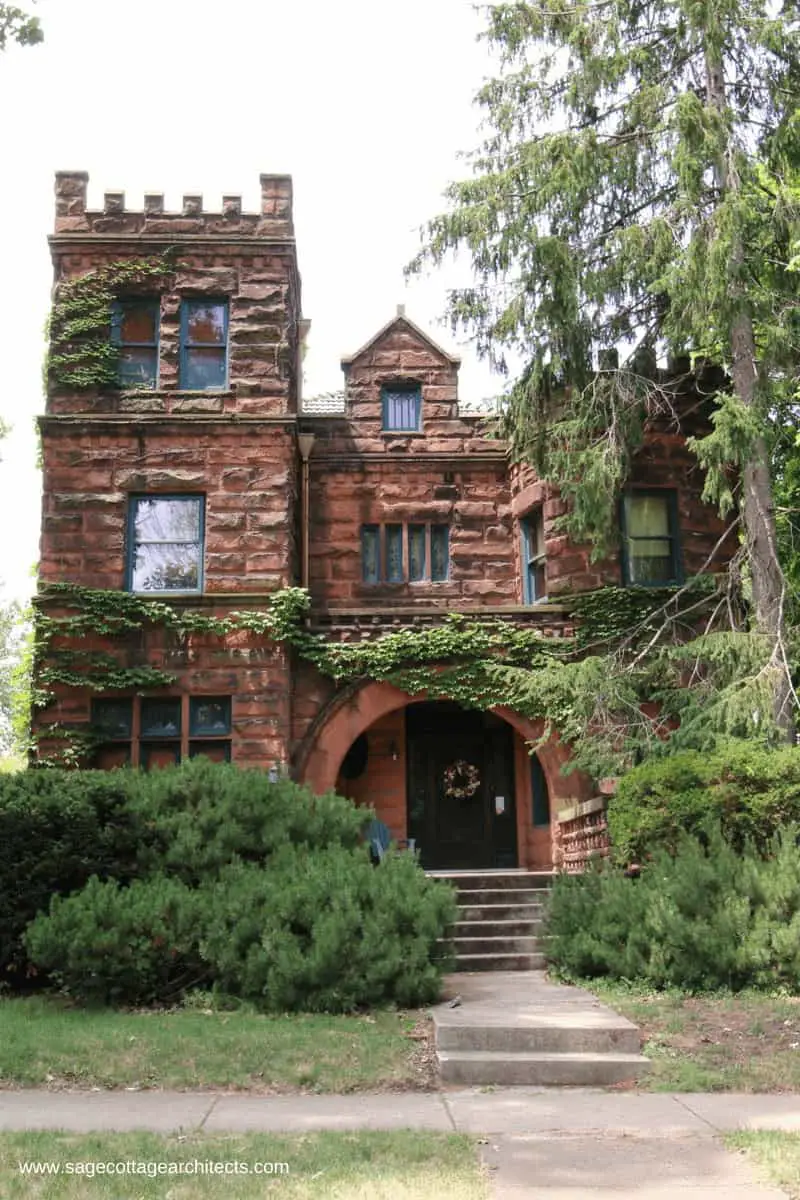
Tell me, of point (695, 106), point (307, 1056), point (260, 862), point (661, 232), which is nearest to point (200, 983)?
point (260, 862)

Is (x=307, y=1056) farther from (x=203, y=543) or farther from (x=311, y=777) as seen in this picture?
(x=203, y=543)

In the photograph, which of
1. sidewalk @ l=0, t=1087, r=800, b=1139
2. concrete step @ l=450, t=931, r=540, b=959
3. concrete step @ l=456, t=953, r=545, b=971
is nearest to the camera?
sidewalk @ l=0, t=1087, r=800, b=1139

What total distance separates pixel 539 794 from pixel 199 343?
8694mm

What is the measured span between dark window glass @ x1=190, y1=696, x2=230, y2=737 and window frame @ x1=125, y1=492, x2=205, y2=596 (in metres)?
1.54

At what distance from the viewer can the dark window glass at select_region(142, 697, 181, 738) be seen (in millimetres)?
16734

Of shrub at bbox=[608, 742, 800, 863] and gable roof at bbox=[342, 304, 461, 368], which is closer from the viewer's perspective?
shrub at bbox=[608, 742, 800, 863]

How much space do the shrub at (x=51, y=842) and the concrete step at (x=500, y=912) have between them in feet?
14.5

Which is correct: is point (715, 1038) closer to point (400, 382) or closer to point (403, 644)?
point (403, 644)

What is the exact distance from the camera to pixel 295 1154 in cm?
567

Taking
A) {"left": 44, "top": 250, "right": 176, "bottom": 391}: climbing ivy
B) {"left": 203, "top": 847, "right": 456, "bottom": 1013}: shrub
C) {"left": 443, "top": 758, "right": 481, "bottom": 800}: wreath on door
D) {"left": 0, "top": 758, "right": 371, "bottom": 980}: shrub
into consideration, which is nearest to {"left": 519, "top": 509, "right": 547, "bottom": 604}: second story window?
{"left": 443, "top": 758, "right": 481, "bottom": 800}: wreath on door

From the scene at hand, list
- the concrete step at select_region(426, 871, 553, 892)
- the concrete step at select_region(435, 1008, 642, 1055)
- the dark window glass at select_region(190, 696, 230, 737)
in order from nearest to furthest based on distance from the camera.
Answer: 1. the concrete step at select_region(435, 1008, 642, 1055)
2. the concrete step at select_region(426, 871, 553, 892)
3. the dark window glass at select_region(190, 696, 230, 737)

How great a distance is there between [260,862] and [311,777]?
5321 millimetres

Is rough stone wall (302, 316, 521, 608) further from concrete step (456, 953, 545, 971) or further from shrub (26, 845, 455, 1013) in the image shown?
shrub (26, 845, 455, 1013)

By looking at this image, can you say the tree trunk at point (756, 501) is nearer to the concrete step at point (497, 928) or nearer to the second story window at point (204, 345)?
the concrete step at point (497, 928)
